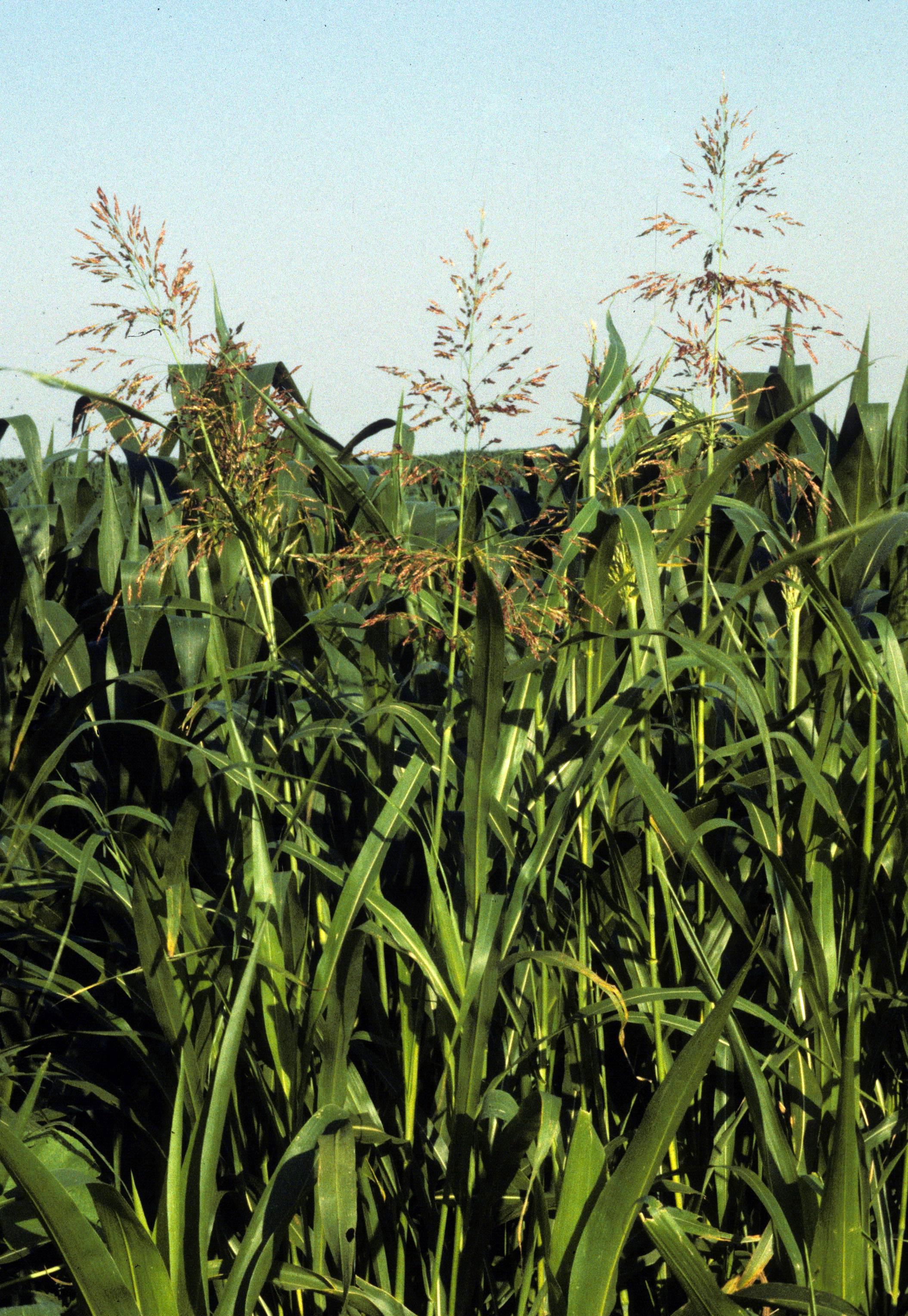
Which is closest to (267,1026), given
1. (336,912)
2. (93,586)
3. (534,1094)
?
(336,912)

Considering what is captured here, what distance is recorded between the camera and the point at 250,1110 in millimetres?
1102

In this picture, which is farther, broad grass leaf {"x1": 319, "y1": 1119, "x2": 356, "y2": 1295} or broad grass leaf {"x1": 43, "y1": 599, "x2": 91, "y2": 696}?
broad grass leaf {"x1": 43, "y1": 599, "x2": 91, "y2": 696}

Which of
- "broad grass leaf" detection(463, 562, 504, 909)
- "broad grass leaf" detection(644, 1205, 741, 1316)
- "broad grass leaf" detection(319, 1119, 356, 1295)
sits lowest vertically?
"broad grass leaf" detection(644, 1205, 741, 1316)

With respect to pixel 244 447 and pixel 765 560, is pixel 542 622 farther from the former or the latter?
pixel 765 560

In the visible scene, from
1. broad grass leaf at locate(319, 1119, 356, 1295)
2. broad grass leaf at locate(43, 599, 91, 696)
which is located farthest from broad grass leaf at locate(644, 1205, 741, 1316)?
broad grass leaf at locate(43, 599, 91, 696)

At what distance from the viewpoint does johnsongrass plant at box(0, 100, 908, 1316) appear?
0.89 meters

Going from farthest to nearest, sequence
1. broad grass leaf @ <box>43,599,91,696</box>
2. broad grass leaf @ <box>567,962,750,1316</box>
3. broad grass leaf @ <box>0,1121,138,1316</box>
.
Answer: broad grass leaf @ <box>43,599,91,696</box> < broad grass leaf @ <box>567,962,750,1316</box> < broad grass leaf @ <box>0,1121,138,1316</box>

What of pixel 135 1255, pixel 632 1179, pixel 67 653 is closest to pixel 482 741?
pixel 632 1179

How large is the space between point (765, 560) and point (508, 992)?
979 mm

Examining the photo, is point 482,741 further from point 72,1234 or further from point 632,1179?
point 72,1234

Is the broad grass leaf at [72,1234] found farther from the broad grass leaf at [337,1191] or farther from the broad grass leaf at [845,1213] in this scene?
the broad grass leaf at [845,1213]

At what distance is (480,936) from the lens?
948 mm

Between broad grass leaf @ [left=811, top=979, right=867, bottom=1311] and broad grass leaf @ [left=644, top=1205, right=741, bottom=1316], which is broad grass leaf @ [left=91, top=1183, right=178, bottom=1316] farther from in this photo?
broad grass leaf @ [left=811, top=979, right=867, bottom=1311]

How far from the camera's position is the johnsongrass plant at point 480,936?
892 mm
